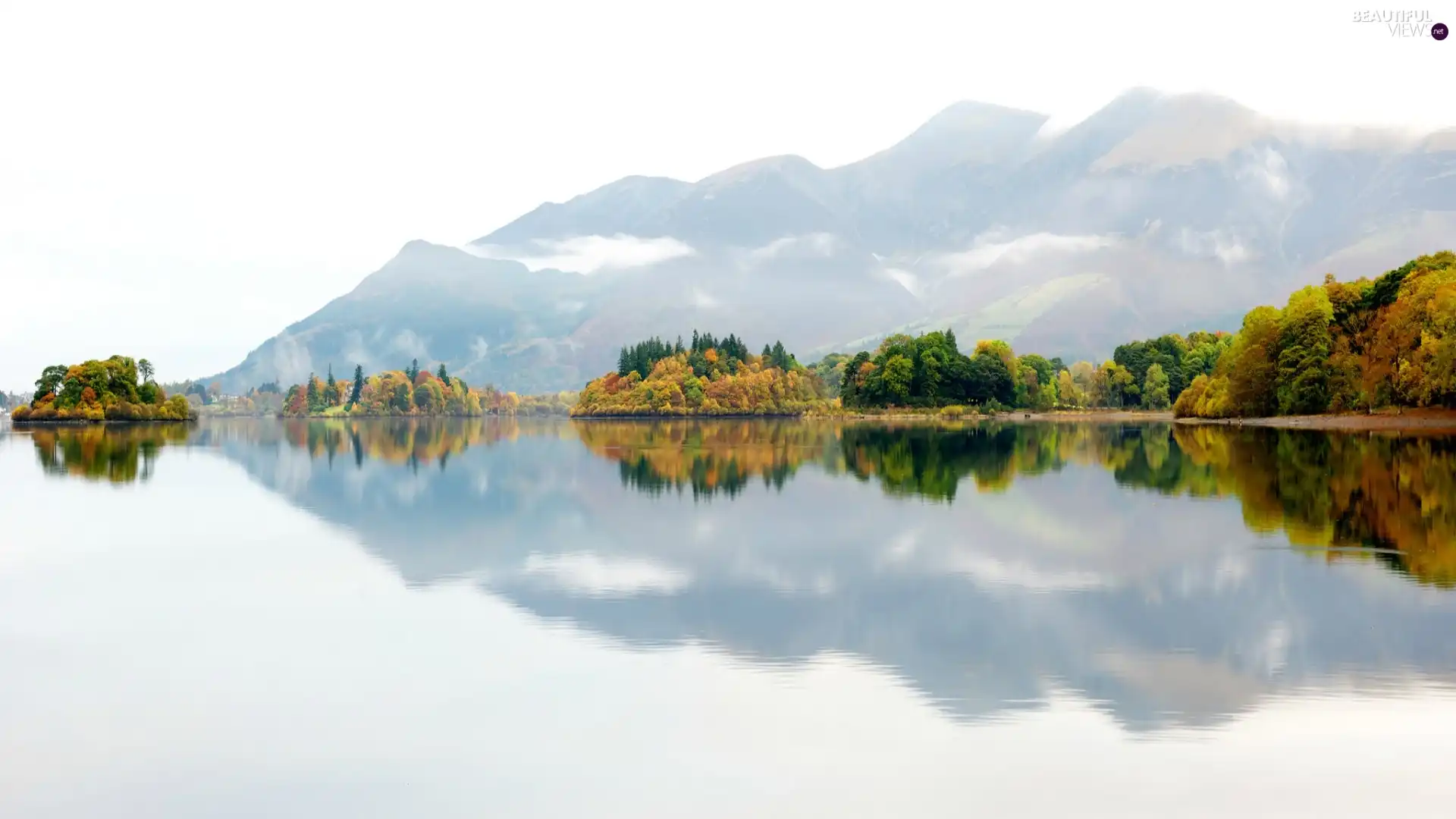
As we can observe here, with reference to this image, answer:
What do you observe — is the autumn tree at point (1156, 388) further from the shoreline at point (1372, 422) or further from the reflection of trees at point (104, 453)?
the reflection of trees at point (104, 453)

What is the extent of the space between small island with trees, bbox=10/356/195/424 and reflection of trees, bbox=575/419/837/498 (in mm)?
87655

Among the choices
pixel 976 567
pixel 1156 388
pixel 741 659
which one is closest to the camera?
Result: pixel 741 659

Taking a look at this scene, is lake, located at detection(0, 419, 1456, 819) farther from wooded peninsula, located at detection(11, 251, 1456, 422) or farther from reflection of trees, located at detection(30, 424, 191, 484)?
wooded peninsula, located at detection(11, 251, 1456, 422)

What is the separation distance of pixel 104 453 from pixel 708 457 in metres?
42.2

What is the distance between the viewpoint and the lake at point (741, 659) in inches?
469

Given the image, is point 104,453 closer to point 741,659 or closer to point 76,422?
point 741,659

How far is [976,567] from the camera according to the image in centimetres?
2500

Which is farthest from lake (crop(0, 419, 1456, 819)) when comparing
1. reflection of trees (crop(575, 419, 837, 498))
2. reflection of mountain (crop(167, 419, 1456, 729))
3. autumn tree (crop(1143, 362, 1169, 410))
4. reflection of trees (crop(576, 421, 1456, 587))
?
autumn tree (crop(1143, 362, 1169, 410))

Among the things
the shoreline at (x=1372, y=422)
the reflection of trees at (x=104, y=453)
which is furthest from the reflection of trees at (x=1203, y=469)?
the reflection of trees at (x=104, y=453)

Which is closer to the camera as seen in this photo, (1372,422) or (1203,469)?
(1203,469)

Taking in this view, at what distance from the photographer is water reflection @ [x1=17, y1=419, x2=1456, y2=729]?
53.7 feet

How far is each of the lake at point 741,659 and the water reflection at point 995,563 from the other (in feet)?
0.41

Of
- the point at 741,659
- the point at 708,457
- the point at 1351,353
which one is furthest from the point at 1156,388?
the point at 741,659

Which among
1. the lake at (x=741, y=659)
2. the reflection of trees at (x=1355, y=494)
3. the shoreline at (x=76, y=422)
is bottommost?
the lake at (x=741, y=659)
